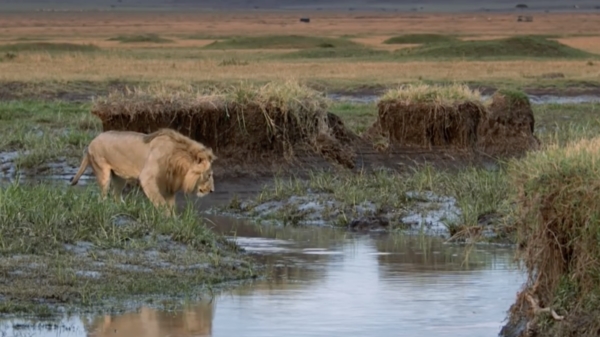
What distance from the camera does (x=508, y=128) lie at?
21734 millimetres

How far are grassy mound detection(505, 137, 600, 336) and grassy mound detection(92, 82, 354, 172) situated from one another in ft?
36.2

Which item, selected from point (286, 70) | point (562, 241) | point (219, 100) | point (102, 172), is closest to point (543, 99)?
point (286, 70)

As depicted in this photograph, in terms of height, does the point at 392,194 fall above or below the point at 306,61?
above

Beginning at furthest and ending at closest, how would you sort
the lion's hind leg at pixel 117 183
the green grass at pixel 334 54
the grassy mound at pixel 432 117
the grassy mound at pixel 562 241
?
the green grass at pixel 334 54
the grassy mound at pixel 432 117
the lion's hind leg at pixel 117 183
the grassy mound at pixel 562 241

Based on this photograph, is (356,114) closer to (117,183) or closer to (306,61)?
(117,183)

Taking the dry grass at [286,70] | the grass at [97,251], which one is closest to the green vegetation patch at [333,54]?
the dry grass at [286,70]

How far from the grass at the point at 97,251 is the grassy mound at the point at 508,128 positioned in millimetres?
9349

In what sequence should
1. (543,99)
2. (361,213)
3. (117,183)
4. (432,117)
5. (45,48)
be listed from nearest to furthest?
(117,183) → (361,213) → (432,117) → (543,99) → (45,48)

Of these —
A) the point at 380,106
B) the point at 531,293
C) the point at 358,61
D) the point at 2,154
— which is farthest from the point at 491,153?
the point at 358,61

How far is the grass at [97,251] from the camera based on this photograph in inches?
415

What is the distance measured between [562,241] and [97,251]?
428 cm

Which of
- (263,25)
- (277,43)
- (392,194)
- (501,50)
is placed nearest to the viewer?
(392,194)

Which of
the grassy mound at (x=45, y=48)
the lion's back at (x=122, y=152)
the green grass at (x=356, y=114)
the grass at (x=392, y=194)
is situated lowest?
the grassy mound at (x=45, y=48)

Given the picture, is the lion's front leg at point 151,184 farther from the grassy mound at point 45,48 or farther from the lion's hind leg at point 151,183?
the grassy mound at point 45,48
